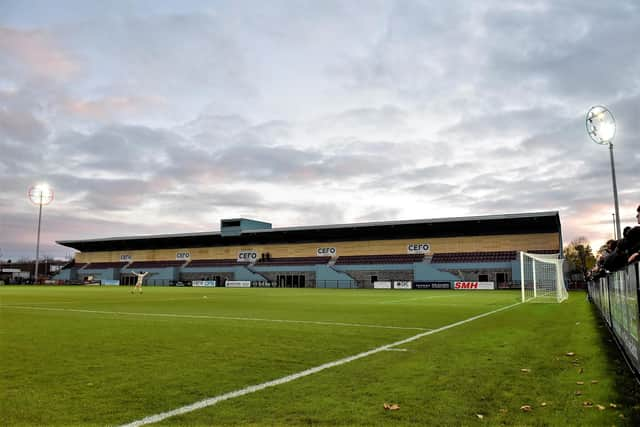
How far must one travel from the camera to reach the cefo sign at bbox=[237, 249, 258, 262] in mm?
85812

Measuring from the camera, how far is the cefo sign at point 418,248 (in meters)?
72.1

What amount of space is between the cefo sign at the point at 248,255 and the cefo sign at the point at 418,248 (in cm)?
2751

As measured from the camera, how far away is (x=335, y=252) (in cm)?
7956

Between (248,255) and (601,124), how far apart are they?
73.8m

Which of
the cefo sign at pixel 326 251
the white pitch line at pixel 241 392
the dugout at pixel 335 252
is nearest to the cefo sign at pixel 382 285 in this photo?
the dugout at pixel 335 252

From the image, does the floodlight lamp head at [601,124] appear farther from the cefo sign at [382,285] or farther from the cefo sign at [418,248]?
the cefo sign at [418,248]

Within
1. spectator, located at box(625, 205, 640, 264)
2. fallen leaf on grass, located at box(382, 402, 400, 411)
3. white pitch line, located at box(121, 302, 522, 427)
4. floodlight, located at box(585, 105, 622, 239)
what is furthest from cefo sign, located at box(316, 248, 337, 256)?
fallen leaf on grass, located at box(382, 402, 400, 411)

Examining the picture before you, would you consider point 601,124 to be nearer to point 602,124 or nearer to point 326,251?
point 602,124

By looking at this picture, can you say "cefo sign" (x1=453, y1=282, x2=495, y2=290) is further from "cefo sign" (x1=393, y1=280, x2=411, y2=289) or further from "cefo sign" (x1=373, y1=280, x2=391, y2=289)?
"cefo sign" (x1=373, y1=280, x2=391, y2=289)

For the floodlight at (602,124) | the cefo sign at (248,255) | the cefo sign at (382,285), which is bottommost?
the cefo sign at (382,285)

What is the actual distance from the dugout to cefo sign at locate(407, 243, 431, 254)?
0.48 ft

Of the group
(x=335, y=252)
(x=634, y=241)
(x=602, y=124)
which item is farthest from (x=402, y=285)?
(x=634, y=241)

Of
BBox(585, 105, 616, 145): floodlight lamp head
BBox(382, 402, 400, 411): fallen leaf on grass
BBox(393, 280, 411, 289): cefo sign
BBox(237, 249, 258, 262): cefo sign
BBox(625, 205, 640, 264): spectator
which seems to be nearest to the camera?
BBox(382, 402, 400, 411): fallen leaf on grass

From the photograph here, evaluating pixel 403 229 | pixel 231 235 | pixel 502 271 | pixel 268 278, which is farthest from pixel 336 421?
pixel 231 235
